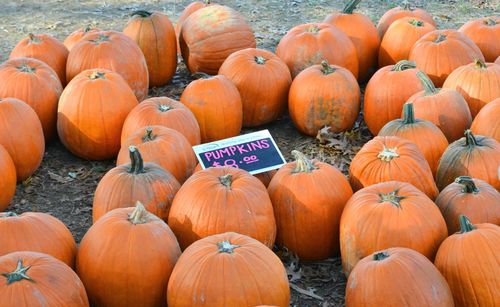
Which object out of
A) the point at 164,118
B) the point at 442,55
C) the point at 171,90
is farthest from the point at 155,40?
the point at 442,55

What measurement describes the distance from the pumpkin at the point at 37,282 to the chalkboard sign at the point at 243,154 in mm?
1442

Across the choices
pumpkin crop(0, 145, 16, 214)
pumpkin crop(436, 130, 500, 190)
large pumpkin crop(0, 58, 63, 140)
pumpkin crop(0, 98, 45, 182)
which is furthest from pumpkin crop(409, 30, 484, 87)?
pumpkin crop(0, 145, 16, 214)

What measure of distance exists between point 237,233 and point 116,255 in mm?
609

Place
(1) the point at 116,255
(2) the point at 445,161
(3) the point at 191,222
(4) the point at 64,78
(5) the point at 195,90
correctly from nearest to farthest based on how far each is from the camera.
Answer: (1) the point at 116,255, (3) the point at 191,222, (2) the point at 445,161, (5) the point at 195,90, (4) the point at 64,78

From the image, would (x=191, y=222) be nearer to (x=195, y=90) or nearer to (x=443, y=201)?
(x=443, y=201)

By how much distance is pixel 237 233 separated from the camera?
376cm

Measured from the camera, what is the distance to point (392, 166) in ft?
14.2

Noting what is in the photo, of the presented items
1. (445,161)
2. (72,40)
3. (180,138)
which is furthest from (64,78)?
(445,161)

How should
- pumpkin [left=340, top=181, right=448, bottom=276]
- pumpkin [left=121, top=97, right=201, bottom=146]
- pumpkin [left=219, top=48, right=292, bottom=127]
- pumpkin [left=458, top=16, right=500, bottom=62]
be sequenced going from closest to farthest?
pumpkin [left=340, top=181, right=448, bottom=276] < pumpkin [left=121, top=97, right=201, bottom=146] < pumpkin [left=219, top=48, right=292, bottom=127] < pumpkin [left=458, top=16, right=500, bottom=62]

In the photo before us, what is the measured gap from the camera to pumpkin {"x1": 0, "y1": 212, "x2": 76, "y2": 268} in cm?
369

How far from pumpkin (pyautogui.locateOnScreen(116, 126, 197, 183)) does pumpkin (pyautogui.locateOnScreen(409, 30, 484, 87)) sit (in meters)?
2.30

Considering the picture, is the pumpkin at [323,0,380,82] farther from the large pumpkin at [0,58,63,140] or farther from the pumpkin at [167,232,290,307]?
the pumpkin at [167,232,290,307]

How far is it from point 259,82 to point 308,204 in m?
1.92

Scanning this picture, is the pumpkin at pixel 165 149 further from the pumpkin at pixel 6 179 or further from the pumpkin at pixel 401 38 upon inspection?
the pumpkin at pixel 401 38
